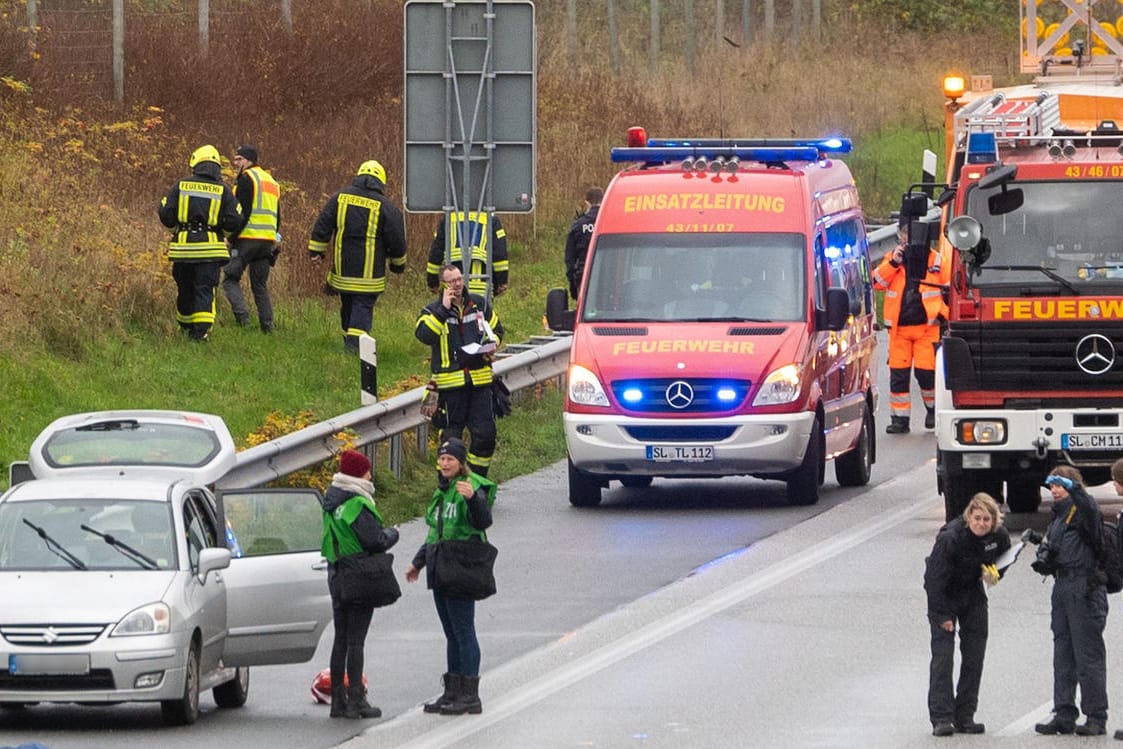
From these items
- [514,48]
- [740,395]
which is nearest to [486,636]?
[740,395]

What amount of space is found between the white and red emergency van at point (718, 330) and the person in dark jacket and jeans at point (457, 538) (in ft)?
20.8

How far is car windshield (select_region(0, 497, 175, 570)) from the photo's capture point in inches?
500

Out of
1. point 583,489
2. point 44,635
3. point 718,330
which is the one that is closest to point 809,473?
point 718,330

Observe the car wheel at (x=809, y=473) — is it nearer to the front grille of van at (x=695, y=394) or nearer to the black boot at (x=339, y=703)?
Answer: the front grille of van at (x=695, y=394)

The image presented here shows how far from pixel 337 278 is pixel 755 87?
21.1 meters

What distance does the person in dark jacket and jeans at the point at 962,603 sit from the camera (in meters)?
11.9

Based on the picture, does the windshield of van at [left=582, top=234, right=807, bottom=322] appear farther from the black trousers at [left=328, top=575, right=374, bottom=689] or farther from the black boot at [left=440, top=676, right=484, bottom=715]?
the black boot at [left=440, top=676, right=484, bottom=715]

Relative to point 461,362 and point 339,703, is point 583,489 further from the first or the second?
point 339,703

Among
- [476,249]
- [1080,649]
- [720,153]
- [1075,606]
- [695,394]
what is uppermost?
[720,153]

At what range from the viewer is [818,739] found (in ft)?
38.2

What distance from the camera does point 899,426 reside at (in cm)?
2434

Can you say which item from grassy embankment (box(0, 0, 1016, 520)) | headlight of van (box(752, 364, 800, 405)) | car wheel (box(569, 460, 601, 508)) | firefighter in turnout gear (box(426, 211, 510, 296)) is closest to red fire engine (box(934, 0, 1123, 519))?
headlight of van (box(752, 364, 800, 405))

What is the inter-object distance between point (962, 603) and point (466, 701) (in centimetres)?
247

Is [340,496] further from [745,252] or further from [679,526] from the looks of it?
[745,252]
